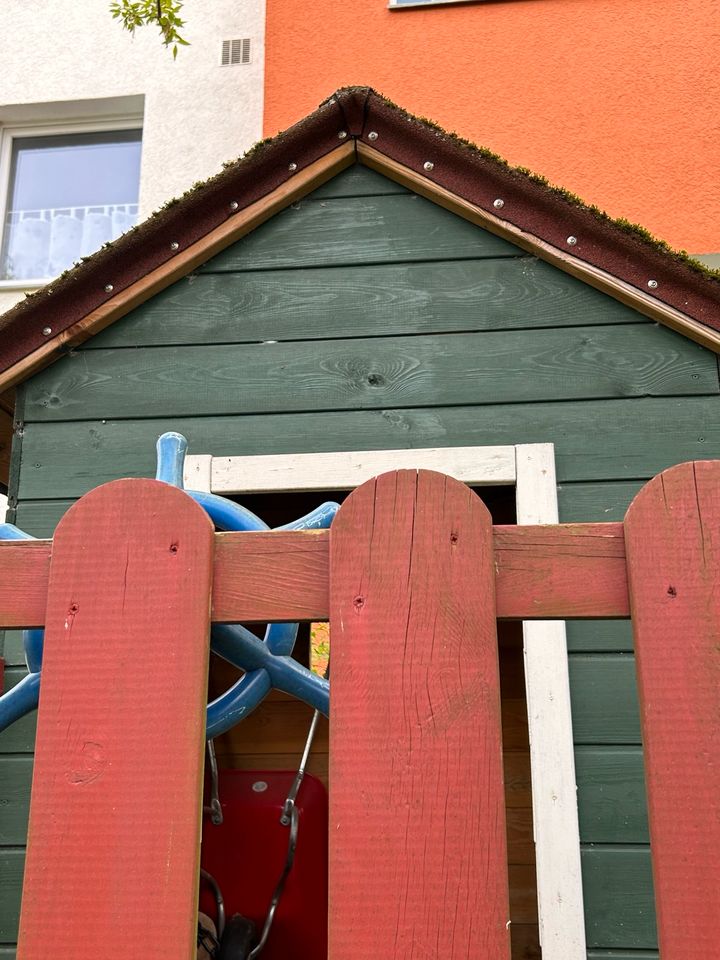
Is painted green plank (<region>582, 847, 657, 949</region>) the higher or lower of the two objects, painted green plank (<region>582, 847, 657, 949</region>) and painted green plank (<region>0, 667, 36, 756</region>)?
the lower

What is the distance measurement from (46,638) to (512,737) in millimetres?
2442

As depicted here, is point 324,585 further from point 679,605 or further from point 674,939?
point 674,939

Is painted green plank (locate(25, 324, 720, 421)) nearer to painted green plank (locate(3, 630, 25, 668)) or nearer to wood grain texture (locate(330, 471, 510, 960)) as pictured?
painted green plank (locate(3, 630, 25, 668))

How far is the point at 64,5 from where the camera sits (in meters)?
8.20

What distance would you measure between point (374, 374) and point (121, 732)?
5.07ft

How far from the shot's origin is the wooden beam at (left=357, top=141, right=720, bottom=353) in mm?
2393

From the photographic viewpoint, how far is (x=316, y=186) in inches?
106

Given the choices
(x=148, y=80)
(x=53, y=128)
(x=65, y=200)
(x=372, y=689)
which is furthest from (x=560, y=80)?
(x=372, y=689)

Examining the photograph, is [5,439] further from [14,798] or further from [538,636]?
[538,636]

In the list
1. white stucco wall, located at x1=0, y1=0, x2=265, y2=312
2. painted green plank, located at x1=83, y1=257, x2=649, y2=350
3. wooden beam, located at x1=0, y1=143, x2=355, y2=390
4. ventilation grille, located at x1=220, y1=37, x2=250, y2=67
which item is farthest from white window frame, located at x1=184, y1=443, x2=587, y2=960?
ventilation grille, located at x1=220, y1=37, x2=250, y2=67

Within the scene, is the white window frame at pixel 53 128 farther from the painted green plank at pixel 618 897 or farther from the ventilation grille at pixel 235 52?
the painted green plank at pixel 618 897

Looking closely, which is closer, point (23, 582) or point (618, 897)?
point (23, 582)

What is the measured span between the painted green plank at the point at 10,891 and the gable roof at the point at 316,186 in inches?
44.0

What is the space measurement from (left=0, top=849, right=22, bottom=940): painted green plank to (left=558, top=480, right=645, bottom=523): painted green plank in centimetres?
146
